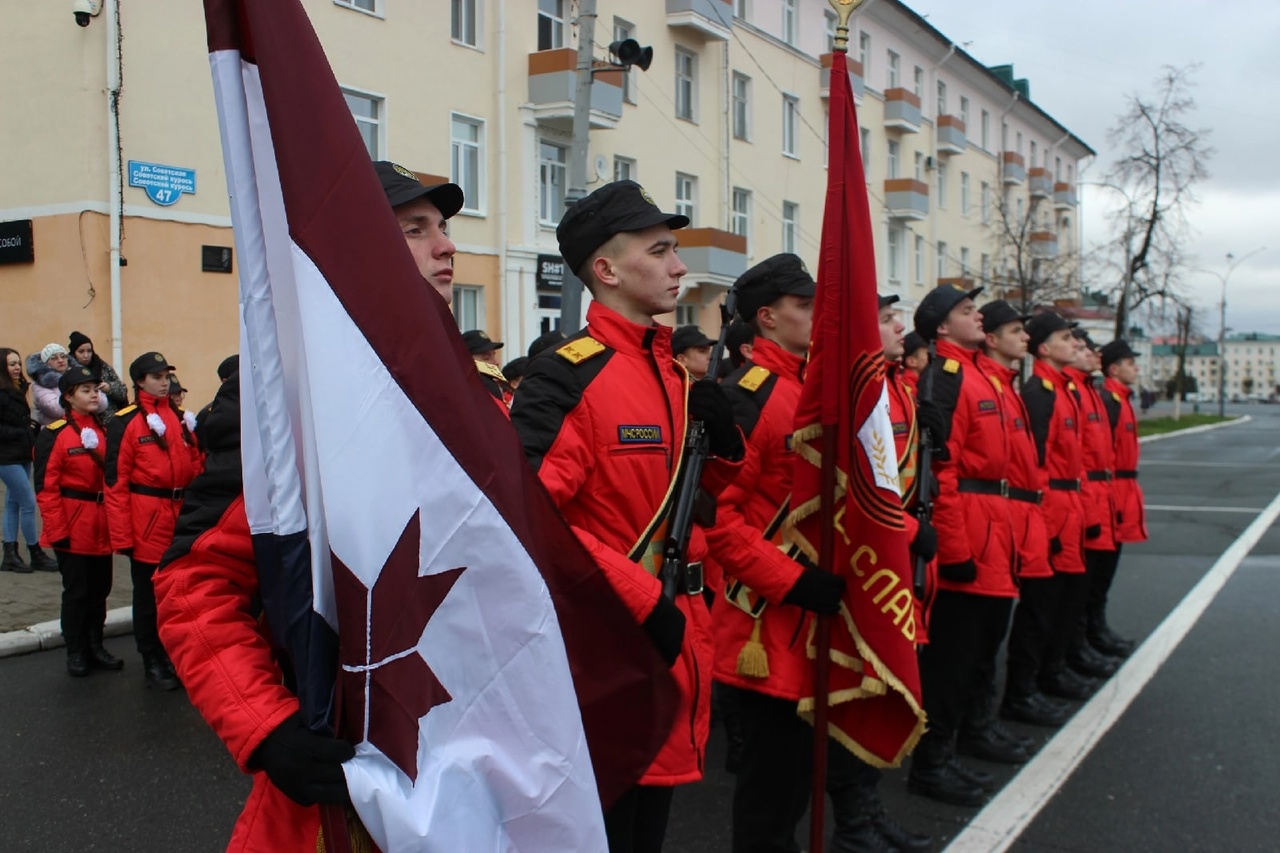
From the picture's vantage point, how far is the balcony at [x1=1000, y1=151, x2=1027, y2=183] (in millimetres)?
47109

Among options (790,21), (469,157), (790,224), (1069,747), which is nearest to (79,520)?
(1069,747)

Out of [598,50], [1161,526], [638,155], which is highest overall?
[598,50]

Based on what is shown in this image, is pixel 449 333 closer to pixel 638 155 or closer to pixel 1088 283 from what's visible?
pixel 638 155

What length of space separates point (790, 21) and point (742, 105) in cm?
383

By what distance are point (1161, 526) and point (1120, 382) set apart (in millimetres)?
6408

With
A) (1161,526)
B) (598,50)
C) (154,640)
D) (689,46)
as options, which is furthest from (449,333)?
(689,46)

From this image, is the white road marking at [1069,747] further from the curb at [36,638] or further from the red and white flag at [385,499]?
the curb at [36,638]

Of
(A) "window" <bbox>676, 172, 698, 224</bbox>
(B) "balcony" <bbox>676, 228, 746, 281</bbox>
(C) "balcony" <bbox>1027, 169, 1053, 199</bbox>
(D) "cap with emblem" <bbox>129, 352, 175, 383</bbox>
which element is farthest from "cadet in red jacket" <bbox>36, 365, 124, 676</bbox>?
(C) "balcony" <bbox>1027, 169, 1053, 199</bbox>

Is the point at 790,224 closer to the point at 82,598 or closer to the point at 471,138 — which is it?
the point at 471,138

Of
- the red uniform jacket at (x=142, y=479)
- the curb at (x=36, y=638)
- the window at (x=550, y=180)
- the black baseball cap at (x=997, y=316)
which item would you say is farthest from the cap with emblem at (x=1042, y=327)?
the window at (x=550, y=180)

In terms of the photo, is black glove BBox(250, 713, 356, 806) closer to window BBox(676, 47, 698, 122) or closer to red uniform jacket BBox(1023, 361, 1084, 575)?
red uniform jacket BBox(1023, 361, 1084, 575)

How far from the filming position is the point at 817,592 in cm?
338

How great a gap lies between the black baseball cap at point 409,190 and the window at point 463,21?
1808cm

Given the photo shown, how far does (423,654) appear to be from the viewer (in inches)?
66.1
